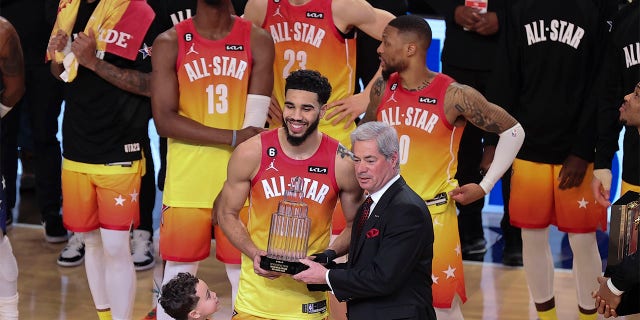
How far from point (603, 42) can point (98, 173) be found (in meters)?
3.21

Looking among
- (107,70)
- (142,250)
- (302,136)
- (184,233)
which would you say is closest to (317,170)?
(302,136)

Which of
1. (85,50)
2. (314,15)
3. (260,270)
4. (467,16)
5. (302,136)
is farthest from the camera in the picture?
(467,16)

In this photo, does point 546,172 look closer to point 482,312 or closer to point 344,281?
point 482,312

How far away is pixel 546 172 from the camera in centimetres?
751

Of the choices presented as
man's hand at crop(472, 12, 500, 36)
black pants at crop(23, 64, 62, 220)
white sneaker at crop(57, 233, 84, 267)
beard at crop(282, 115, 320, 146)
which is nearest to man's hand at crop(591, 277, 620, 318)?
beard at crop(282, 115, 320, 146)

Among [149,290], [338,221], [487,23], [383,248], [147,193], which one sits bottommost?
[149,290]

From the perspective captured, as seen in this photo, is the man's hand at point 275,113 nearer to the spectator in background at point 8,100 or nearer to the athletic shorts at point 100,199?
the athletic shorts at point 100,199

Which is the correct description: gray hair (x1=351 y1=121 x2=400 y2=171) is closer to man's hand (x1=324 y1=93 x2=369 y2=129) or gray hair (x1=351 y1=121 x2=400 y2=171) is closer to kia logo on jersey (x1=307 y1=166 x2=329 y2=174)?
kia logo on jersey (x1=307 y1=166 x2=329 y2=174)

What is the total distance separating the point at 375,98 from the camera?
6945mm

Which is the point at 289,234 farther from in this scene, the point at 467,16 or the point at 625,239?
the point at 467,16

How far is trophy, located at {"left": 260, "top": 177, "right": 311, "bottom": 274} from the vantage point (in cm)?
549

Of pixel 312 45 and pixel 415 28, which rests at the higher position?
pixel 415 28

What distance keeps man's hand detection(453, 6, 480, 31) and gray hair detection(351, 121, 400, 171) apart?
3054 mm

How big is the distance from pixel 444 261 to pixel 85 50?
246 cm
